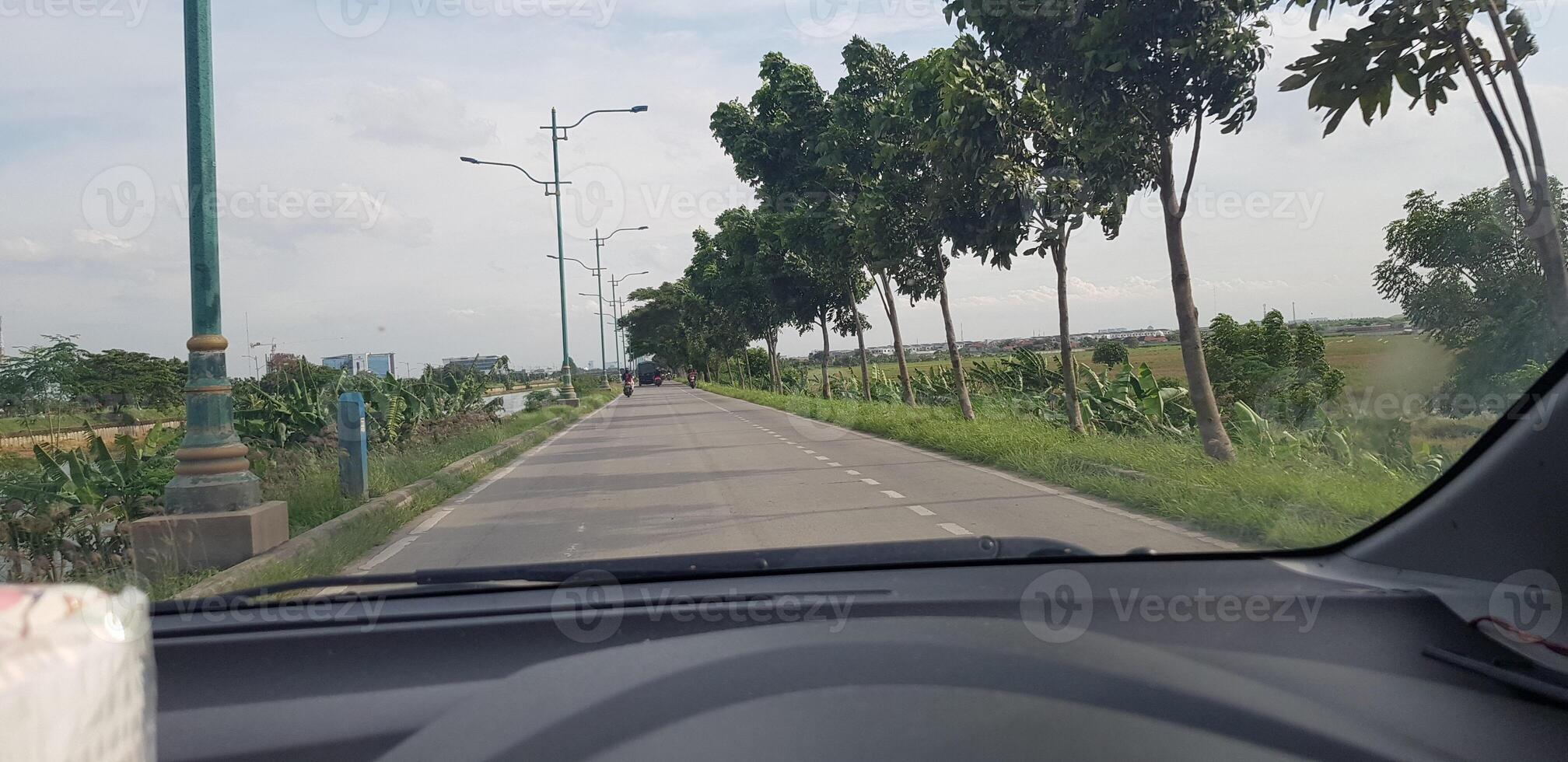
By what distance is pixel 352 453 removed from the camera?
10.4 meters

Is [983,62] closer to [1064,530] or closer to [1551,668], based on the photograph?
[1064,530]

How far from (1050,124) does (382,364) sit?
43.4 feet

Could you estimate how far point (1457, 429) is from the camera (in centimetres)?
494

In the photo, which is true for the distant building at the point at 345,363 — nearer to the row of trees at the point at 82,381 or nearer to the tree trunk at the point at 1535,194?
the row of trees at the point at 82,381

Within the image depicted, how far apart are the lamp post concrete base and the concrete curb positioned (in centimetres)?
15

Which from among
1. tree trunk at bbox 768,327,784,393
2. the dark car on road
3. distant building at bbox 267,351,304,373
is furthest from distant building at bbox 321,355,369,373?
the dark car on road

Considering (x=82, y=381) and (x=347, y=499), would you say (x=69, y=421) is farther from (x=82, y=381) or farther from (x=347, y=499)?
(x=347, y=499)

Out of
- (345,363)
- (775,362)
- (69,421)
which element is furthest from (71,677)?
(775,362)

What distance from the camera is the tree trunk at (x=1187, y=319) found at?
10.3 meters

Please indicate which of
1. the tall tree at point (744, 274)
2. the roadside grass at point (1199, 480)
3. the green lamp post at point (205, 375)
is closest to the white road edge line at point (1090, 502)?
the roadside grass at point (1199, 480)

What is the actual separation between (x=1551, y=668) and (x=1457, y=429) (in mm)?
2759

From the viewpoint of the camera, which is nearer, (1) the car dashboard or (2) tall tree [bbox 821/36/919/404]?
(1) the car dashboard

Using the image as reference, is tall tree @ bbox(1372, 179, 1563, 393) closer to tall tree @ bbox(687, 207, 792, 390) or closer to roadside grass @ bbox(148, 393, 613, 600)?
roadside grass @ bbox(148, 393, 613, 600)

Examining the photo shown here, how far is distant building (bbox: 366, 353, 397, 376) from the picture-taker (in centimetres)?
1942
